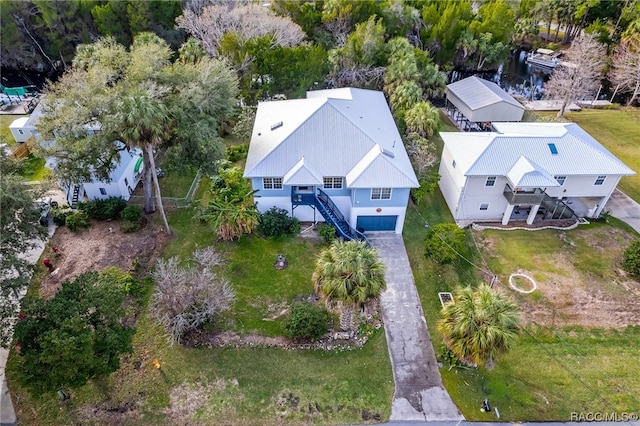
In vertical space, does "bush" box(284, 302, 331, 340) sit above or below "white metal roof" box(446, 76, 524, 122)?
below

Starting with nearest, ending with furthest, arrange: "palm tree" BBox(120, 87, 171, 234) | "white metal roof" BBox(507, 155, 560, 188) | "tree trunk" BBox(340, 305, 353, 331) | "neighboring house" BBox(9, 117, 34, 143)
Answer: "tree trunk" BBox(340, 305, 353, 331), "palm tree" BBox(120, 87, 171, 234), "white metal roof" BBox(507, 155, 560, 188), "neighboring house" BBox(9, 117, 34, 143)

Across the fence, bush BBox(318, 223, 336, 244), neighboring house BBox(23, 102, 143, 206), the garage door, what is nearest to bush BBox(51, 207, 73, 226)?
neighboring house BBox(23, 102, 143, 206)

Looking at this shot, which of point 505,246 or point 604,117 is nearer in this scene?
point 505,246

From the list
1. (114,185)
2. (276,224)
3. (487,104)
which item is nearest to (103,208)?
(114,185)

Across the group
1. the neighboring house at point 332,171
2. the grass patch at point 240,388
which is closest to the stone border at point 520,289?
the neighboring house at point 332,171

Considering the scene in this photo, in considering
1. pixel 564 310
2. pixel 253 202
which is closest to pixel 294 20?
pixel 253 202

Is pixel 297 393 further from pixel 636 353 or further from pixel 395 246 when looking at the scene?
pixel 636 353

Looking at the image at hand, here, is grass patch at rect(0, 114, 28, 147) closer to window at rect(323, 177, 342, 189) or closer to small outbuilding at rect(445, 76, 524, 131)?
window at rect(323, 177, 342, 189)
